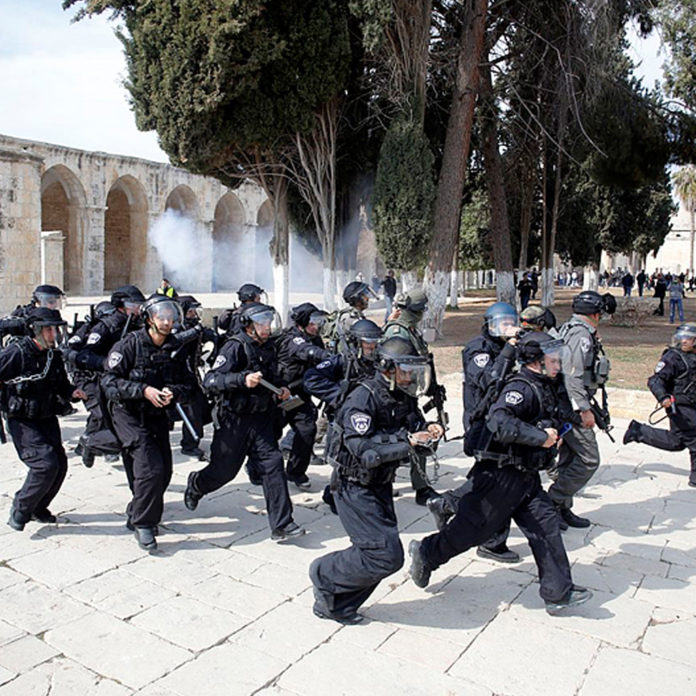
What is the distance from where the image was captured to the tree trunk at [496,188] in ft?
60.8

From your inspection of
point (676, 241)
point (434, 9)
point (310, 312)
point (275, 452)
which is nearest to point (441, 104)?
point (434, 9)

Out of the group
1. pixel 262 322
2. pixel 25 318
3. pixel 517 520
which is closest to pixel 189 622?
pixel 517 520

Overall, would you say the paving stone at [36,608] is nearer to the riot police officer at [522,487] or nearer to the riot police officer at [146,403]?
the riot police officer at [146,403]

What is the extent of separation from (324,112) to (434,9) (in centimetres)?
366

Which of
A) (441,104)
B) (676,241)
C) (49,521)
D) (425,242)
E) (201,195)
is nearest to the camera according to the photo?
(49,521)

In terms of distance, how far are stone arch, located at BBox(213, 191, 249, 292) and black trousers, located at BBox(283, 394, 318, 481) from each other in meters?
32.5

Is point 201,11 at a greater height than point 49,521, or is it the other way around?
point 201,11

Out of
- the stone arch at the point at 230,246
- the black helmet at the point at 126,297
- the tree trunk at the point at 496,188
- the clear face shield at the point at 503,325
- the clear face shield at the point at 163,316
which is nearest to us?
the clear face shield at the point at 163,316

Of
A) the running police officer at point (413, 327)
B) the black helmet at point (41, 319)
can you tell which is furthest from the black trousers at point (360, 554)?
the black helmet at point (41, 319)

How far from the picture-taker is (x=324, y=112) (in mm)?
16234

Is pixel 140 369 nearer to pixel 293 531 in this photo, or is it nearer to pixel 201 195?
pixel 293 531

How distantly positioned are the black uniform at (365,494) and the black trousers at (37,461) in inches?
86.1

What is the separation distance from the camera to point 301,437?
615 cm

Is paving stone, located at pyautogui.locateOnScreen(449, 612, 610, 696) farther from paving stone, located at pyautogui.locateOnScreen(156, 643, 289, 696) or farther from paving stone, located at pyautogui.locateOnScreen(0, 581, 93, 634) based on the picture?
paving stone, located at pyautogui.locateOnScreen(0, 581, 93, 634)
